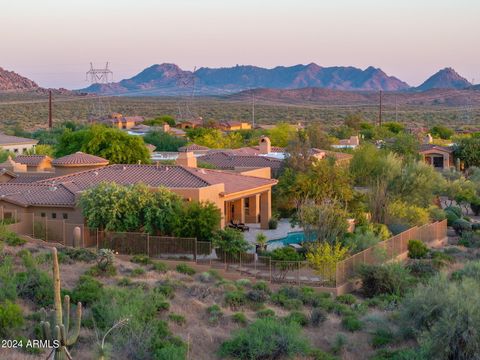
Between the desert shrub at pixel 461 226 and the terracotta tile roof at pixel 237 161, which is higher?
the terracotta tile roof at pixel 237 161

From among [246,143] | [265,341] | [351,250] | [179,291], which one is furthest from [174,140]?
[265,341]

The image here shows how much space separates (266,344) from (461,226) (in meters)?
25.6

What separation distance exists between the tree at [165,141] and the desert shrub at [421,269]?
4472 centimetres

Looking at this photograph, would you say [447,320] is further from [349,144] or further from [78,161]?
[349,144]

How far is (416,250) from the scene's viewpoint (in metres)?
39.2

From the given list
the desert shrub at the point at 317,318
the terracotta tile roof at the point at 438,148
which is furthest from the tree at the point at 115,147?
the desert shrub at the point at 317,318

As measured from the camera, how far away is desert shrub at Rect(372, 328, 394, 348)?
992 inches

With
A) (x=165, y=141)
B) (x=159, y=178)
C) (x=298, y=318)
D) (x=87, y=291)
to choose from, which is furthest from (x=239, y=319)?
(x=165, y=141)

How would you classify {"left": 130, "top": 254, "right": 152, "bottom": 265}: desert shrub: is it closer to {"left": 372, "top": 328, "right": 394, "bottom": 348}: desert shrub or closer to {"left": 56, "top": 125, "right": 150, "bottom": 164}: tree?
{"left": 372, "top": 328, "right": 394, "bottom": 348}: desert shrub

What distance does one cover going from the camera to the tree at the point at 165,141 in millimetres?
79250

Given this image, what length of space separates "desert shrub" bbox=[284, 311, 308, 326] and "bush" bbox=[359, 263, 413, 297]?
17.5ft

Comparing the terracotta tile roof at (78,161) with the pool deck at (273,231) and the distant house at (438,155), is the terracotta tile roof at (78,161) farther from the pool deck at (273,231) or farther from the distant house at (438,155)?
the distant house at (438,155)

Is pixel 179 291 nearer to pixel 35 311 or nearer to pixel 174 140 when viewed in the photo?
pixel 35 311

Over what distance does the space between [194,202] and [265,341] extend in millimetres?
15926
